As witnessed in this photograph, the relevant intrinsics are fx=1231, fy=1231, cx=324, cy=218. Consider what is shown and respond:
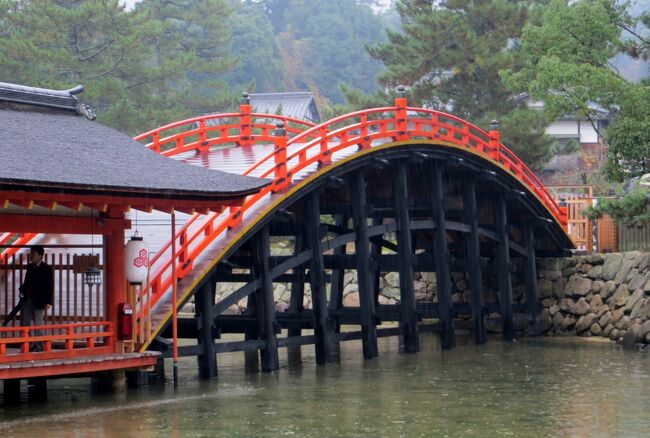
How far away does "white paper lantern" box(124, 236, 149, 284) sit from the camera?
17688 millimetres

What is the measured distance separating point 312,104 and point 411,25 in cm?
2203

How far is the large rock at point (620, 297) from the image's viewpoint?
28.9 metres

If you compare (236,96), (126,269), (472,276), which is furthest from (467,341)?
(236,96)

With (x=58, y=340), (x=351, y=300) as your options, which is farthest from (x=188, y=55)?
(x=58, y=340)

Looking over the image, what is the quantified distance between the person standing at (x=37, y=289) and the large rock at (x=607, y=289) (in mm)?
16402

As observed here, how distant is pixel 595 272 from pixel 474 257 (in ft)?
14.1

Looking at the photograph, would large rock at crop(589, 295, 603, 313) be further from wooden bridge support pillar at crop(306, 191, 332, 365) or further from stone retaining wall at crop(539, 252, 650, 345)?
wooden bridge support pillar at crop(306, 191, 332, 365)

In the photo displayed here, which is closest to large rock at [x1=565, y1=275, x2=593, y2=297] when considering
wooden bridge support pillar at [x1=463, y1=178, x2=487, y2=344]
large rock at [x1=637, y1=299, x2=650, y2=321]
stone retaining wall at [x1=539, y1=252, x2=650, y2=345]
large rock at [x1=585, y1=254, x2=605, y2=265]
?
stone retaining wall at [x1=539, y1=252, x2=650, y2=345]

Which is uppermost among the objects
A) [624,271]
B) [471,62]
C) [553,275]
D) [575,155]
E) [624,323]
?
[471,62]

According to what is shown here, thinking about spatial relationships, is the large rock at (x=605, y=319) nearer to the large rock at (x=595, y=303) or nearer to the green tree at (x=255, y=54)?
the large rock at (x=595, y=303)

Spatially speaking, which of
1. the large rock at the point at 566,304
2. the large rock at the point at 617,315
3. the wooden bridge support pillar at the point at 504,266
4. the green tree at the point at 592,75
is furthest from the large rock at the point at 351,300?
the green tree at the point at 592,75

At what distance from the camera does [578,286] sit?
3077 centimetres

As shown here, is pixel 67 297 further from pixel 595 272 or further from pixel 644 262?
pixel 595 272

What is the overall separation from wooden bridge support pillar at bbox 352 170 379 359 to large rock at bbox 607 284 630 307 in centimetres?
773
